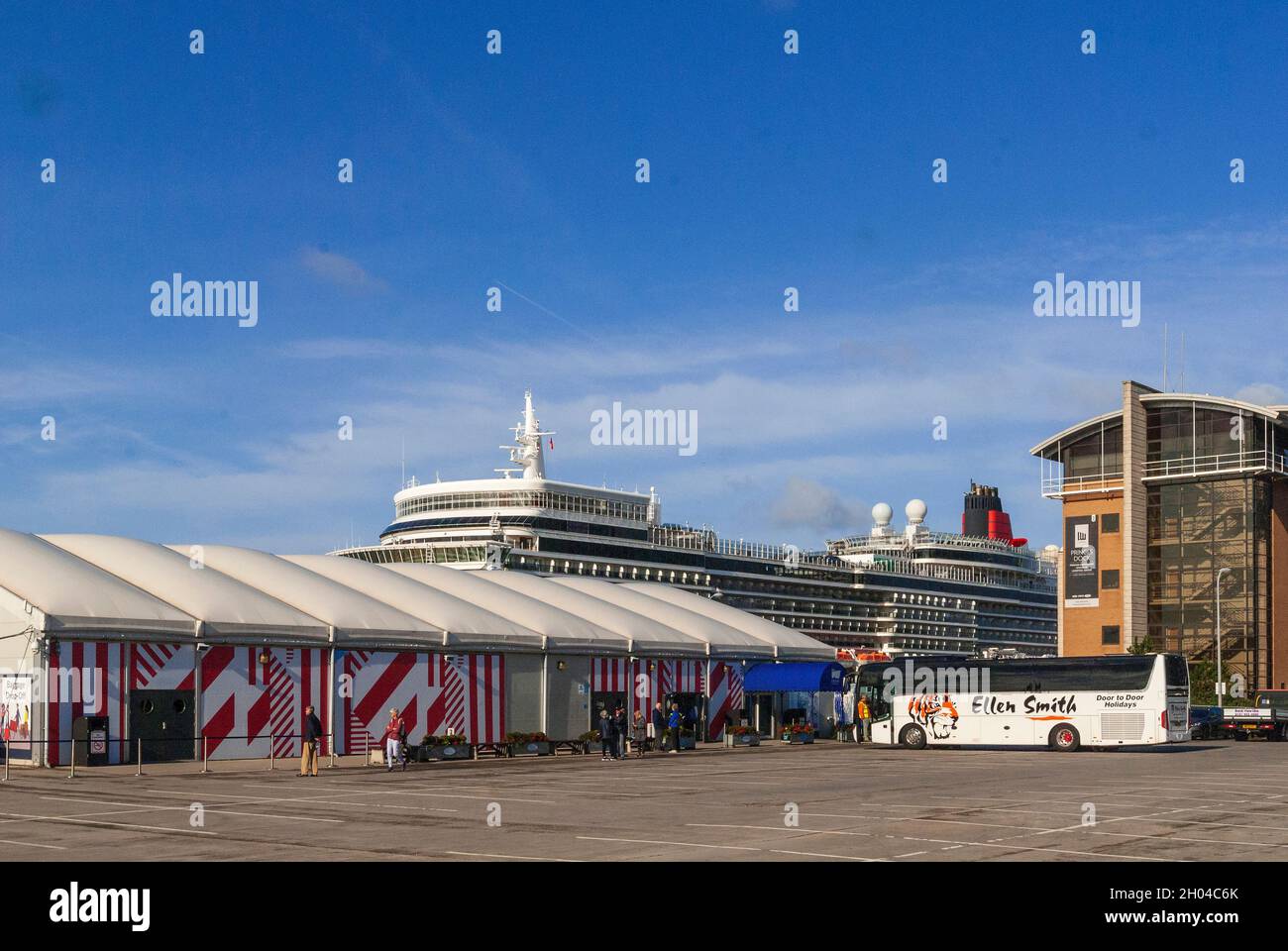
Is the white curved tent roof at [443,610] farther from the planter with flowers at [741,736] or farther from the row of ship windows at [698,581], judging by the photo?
the row of ship windows at [698,581]

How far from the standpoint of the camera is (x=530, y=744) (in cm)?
4634

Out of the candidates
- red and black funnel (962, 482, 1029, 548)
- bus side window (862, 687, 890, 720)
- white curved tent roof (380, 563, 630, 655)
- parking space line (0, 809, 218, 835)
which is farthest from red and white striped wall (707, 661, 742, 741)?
red and black funnel (962, 482, 1029, 548)

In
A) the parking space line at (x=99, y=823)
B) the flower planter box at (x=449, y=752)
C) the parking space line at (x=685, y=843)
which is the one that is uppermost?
the parking space line at (x=685, y=843)

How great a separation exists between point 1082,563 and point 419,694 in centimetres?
6787

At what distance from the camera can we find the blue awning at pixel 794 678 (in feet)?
191

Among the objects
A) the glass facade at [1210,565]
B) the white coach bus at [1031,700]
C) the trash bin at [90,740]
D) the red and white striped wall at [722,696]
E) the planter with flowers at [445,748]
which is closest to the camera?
the trash bin at [90,740]

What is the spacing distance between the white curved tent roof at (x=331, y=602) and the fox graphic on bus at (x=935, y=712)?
19.4 meters

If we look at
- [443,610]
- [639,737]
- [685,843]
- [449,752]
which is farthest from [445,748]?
[685,843]

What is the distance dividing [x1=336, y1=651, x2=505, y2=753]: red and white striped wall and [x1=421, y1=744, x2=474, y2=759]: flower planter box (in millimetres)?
2029

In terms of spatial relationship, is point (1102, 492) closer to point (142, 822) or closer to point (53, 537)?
point (53, 537)

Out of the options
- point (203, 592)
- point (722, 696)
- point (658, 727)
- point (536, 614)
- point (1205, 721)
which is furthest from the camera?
point (1205, 721)

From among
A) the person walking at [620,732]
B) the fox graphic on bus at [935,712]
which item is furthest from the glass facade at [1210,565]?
the person walking at [620,732]

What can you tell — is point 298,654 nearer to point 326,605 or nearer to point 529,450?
point 326,605
